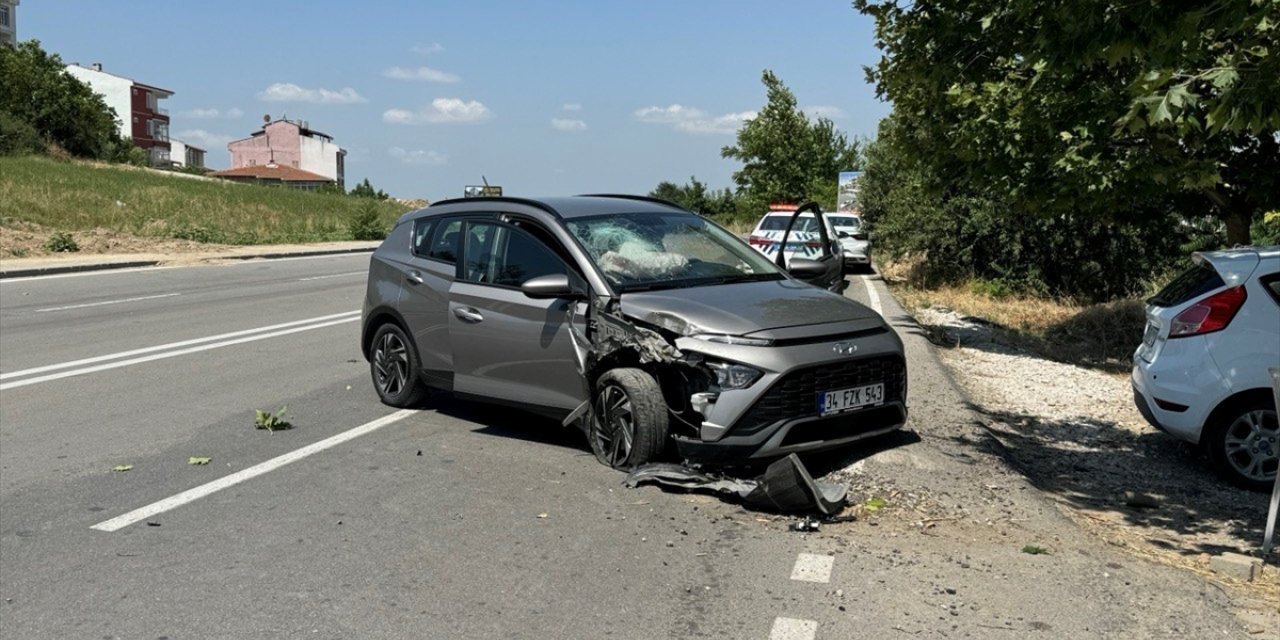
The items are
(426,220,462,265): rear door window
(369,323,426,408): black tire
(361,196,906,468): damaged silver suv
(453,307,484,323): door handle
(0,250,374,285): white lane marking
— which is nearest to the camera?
(361,196,906,468): damaged silver suv

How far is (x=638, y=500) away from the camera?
6.04 meters

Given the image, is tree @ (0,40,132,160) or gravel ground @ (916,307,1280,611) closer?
gravel ground @ (916,307,1280,611)

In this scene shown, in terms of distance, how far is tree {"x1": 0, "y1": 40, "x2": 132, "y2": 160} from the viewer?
254ft

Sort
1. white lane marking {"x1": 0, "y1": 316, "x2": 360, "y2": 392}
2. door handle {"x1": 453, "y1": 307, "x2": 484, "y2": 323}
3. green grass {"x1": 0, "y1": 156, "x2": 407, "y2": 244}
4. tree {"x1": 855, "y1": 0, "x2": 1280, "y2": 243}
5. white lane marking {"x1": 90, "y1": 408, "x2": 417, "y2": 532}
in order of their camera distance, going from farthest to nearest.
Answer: green grass {"x1": 0, "y1": 156, "x2": 407, "y2": 244} → white lane marking {"x1": 0, "y1": 316, "x2": 360, "y2": 392} → door handle {"x1": 453, "y1": 307, "x2": 484, "y2": 323} → tree {"x1": 855, "y1": 0, "x2": 1280, "y2": 243} → white lane marking {"x1": 90, "y1": 408, "x2": 417, "y2": 532}

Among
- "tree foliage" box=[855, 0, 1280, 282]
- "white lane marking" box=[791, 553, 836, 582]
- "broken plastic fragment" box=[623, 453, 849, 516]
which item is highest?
"tree foliage" box=[855, 0, 1280, 282]

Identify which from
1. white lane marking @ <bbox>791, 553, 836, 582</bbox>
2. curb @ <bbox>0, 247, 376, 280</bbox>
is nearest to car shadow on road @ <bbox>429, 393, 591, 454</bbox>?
white lane marking @ <bbox>791, 553, 836, 582</bbox>

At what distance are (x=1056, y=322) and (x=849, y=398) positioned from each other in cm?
1122

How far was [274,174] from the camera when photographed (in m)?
123

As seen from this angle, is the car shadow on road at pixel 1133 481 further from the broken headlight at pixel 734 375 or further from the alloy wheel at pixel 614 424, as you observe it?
the alloy wheel at pixel 614 424

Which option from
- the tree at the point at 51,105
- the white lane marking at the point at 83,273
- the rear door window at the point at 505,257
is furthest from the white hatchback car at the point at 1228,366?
the tree at the point at 51,105

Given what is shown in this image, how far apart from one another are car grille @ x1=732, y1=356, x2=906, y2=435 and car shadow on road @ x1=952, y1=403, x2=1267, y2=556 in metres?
1.32

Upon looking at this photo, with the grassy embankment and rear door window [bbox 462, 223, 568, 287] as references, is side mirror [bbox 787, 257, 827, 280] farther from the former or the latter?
the grassy embankment

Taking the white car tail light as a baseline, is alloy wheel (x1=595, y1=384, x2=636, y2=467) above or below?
below

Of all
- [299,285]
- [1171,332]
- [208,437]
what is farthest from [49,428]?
[299,285]
